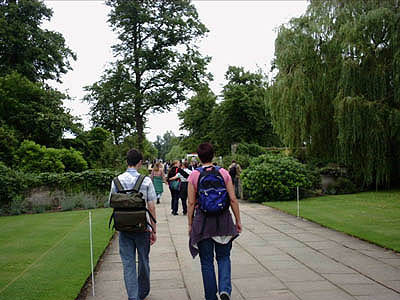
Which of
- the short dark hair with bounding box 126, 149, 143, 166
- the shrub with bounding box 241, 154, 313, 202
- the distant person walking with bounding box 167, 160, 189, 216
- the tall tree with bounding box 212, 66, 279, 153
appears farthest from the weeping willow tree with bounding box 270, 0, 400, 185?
the tall tree with bounding box 212, 66, 279, 153

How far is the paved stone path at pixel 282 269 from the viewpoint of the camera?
5.37 metres

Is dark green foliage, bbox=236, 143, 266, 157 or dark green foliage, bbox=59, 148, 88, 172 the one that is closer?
dark green foliage, bbox=59, 148, 88, 172

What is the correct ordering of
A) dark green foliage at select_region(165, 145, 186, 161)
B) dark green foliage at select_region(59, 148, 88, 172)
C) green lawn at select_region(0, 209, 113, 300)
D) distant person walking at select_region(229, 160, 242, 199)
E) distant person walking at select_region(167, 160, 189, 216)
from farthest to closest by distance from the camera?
1. dark green foliage at select_region(165, 145, 186, 161)
2. dark green foliage at select_region(59, 148, 88, 172)
3. distant person walking at select_region(229, 160, 242, 199)
4. distant person walking at select_region(167, 160, 189, 216)
5. green lawn at select_region(0, 209, 113, 300)

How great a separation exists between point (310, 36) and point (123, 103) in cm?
1812

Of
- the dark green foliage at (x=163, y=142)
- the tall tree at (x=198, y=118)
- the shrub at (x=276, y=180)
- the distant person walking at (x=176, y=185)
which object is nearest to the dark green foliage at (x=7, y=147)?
the distant person walking at (x=176, y=185)

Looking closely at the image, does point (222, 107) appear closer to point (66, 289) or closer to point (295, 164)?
point (295, 164)

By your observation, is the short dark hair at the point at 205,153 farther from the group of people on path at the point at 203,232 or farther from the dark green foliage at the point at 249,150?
the dark green foliage at the point at 249,150

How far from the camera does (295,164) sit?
18.0 metres

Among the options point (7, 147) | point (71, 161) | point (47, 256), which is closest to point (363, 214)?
point (47, 256)

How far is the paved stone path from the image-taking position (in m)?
5.37

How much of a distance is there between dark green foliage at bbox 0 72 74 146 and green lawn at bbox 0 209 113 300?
13.0 m

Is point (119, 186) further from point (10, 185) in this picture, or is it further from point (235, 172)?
point (235, 172)

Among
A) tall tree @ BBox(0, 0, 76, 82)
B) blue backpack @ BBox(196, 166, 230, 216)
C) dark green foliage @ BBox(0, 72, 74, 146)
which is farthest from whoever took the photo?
tall tree @ BBox(0, 0, 76, 82)

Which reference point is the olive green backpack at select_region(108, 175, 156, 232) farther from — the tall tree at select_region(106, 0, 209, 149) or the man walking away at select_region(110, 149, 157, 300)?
the tall tree at select_region(106, 0, 209, 149)
